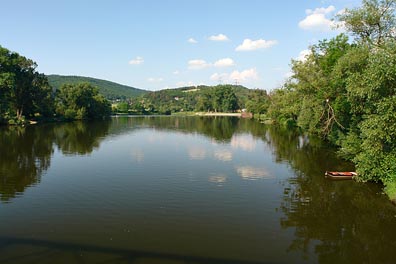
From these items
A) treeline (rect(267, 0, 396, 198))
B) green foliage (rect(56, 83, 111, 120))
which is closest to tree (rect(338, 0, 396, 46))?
treeline (rect(267, 0, 396, 198))

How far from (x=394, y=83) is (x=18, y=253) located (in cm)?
2485

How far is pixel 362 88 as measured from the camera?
2270cm

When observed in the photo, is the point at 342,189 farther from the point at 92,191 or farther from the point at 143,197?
the point at 92,191

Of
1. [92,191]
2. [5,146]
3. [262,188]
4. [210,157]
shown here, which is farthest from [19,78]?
[262,188]

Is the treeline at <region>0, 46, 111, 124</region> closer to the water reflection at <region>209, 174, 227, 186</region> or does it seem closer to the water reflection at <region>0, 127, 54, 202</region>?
the water reflection at <region>0, 127, 54, 202</region>

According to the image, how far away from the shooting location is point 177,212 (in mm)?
18609

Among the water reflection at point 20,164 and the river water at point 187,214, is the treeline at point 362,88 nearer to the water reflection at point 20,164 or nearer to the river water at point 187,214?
the river water at point 187,214

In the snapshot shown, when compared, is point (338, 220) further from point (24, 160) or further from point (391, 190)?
point (24, 160)

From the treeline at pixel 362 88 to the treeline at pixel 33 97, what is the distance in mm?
70658

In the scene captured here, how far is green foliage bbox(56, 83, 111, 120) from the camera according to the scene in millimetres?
112188

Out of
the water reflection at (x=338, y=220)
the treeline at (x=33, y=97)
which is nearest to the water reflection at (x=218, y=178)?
the water reflection at (x=338, y=220)

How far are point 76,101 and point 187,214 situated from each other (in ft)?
357

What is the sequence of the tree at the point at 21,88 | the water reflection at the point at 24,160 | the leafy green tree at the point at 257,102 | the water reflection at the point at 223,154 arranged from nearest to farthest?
the water reflection at the point at 24,160 → the water reflection at the point at 223,154 → the tree at the point at 21,88 → the leafy green tree at the point at 257,102

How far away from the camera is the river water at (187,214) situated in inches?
543
